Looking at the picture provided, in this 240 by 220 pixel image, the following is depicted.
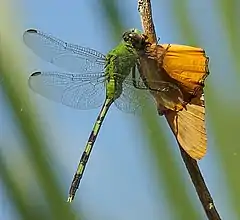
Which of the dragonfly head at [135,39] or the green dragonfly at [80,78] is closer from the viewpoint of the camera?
the dragonfly head at [135,39]

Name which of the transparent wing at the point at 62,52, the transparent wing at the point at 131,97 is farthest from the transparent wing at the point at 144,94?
the transparent wing at the point at 62,52

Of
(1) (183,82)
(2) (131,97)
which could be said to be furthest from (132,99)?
(1) (183,82)

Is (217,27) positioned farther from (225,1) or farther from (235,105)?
(235,105)

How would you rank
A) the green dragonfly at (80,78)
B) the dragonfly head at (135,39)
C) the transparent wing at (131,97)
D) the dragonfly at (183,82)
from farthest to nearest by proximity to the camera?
the green dragonfly at (80,78) < the transparent wing at (131,97) < the dragonfly head at (135,39) < the dragonfly at (183,82)

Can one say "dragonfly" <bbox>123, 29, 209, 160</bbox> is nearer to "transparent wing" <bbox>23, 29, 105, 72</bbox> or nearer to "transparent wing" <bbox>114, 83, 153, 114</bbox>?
"transparent wing" <bbox>114, 83, 153, 114</bbox>

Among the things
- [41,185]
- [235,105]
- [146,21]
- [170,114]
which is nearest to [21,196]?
[41,185]

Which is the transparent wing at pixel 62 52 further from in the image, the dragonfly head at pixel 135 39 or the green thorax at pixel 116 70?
the dragonfly head at pixel 135 39
